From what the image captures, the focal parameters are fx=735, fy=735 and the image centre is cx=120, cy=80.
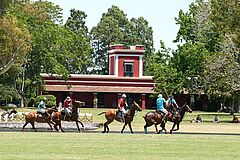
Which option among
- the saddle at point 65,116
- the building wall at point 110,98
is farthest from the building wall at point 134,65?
the saddle at point 65,116

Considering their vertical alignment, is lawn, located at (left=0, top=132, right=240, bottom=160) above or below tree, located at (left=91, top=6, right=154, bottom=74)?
below

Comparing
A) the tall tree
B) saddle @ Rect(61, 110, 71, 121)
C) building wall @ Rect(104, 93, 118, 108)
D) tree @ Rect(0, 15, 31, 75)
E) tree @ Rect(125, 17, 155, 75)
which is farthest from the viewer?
tree @ Rect(125, 17, 155, 75)

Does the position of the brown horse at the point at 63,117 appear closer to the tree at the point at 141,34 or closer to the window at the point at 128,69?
the window at the point at 128,69

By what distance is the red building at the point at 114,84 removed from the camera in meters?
108

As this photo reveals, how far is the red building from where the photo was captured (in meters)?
108

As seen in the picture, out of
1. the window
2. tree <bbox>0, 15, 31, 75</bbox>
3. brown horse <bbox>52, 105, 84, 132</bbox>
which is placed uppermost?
the window

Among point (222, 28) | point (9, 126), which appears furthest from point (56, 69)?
point (9, 126)

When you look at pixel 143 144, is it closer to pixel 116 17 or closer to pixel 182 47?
pixel 182 47

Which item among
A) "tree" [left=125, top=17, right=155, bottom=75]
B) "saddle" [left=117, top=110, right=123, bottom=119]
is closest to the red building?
"tree" [left=125, top=17, right=155, bottom=75]

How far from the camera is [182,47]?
287 feet

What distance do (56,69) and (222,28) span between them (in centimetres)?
3826

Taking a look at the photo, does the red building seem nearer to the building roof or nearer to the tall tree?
the building roof

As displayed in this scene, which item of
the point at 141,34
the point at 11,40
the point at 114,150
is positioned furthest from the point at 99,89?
the point at 114,150

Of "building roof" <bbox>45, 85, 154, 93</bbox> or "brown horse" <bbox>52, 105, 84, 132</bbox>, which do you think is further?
"building roof" <bbox>45, 85, 154, 93</bbox>
